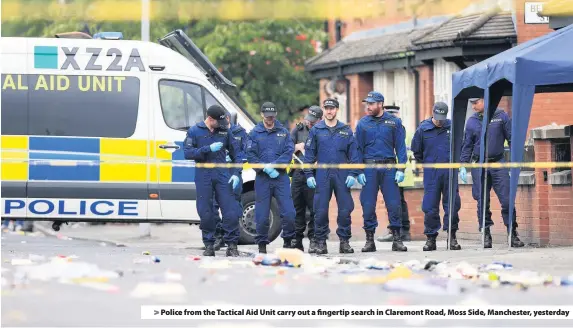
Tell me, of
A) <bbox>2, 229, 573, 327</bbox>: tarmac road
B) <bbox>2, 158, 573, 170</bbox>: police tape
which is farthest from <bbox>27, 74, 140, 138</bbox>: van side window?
<bbox>2, 229, 573, 327</bbox>: tarmac road

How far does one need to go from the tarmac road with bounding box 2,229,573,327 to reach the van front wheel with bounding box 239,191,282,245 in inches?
167

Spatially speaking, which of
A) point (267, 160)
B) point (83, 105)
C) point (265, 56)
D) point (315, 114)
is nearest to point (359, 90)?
point (265, 56)

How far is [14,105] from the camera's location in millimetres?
19438

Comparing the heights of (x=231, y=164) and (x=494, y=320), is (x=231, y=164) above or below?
above

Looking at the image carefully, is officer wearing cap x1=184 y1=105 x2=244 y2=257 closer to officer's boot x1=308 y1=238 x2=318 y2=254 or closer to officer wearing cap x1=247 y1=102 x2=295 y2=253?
officer wearing cap x1=247 y1=102 x2=295 y2=253

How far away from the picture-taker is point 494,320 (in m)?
10.1

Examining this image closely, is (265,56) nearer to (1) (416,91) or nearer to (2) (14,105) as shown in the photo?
(1) (416,91)

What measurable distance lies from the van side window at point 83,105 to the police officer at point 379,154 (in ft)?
10.3

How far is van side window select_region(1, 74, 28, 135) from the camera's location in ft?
63.7

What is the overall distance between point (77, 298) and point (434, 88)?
2014cm

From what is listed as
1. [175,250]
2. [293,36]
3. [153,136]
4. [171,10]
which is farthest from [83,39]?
[293,36]

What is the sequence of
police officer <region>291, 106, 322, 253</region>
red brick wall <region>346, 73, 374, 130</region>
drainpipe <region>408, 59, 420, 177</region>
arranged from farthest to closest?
red brick wall <region>346, 73, 374, 130</region> → drainpipe <region>408, 59, 420, 177</region> → police officer <region>291, 106, 322, 253</region>

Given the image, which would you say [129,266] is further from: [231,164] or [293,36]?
[293,36]

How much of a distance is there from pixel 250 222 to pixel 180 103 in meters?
1.72
